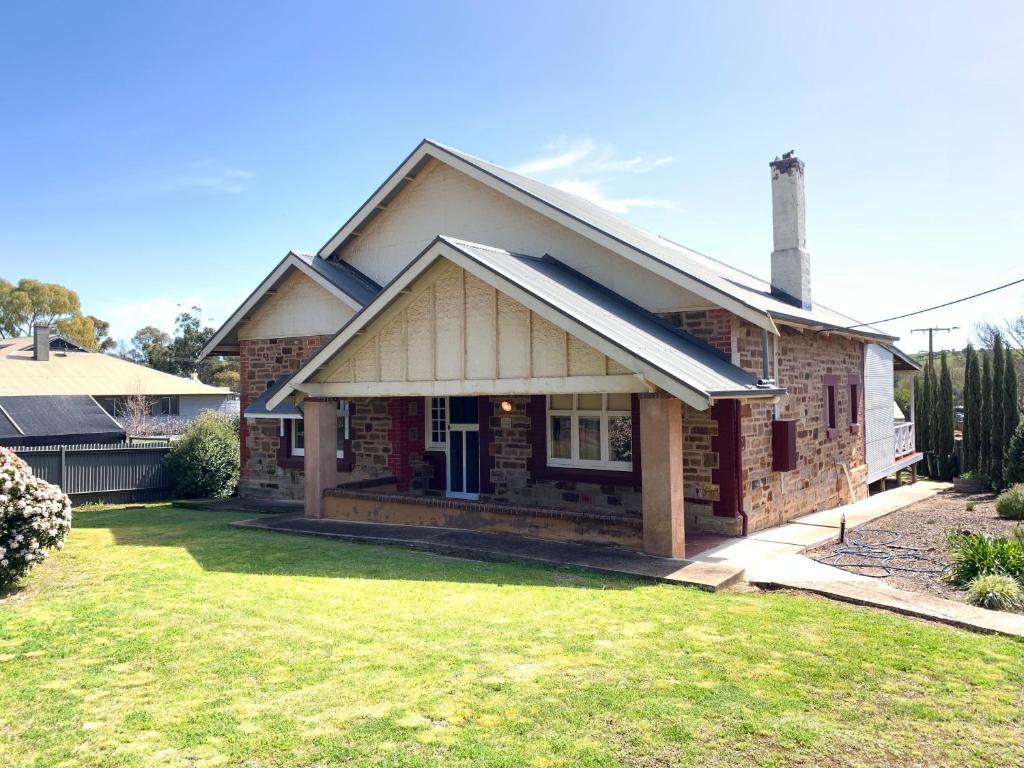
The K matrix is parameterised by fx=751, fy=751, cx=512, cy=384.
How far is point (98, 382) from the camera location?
41.7m

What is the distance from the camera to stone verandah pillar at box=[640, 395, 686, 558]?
9.77 metres

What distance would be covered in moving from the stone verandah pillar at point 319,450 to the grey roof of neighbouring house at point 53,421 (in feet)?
41.0

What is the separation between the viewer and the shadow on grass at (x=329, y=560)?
A: 9.05 meters

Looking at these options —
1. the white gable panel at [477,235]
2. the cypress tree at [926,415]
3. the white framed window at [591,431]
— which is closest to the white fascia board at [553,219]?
the white gable panel at [477,235]

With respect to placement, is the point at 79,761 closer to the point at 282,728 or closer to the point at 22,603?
the point at 282,728

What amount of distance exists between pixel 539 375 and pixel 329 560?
386 cm

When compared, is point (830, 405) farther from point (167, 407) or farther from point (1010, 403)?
point (167, 407)

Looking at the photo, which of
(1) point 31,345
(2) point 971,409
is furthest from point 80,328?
(2) point 971,409

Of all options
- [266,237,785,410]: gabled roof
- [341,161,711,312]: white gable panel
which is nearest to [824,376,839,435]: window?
[266,237,785,410]: gabled roof

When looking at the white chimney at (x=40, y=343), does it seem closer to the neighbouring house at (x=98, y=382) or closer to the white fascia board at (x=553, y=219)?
the neighbouring house at (x=98, y=382)

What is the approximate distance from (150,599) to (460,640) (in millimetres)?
3677

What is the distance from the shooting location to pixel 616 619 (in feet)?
23.4

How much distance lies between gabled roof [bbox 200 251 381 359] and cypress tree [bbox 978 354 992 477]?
1876 cm

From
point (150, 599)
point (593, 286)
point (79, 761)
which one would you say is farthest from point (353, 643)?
point (593, 286)
